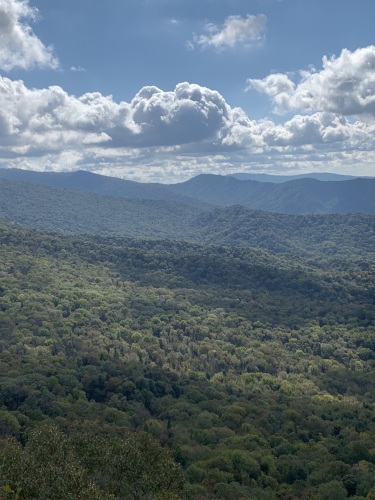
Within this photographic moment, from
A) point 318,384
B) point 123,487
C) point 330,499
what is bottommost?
point 318,384

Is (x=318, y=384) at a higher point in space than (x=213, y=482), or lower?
lower

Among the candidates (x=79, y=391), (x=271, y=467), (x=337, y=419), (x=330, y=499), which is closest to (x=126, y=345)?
(x=79, y=391)

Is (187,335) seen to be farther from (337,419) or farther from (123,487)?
(123,487)

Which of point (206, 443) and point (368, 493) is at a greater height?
point (368, 493)

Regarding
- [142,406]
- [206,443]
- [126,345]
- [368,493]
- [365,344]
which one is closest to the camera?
[368,493]

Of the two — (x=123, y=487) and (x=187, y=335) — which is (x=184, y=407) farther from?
(x=187, y=335)

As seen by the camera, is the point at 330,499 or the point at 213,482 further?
the point at 213,482

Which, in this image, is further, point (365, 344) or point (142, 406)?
point (365, 344)

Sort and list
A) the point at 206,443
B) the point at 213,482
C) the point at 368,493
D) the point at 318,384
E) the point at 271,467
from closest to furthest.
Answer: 1. the point at 368,493
2. the point at 213,482
3. the point at 271,467
4. the point at 206,443
5. the point at 318,384

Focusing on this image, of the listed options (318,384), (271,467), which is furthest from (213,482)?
(318,384)
